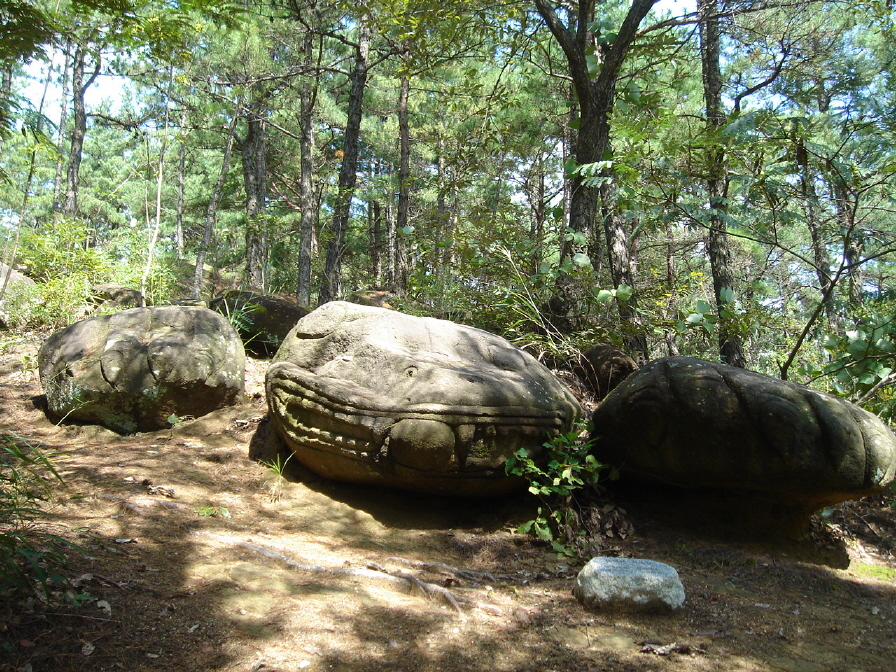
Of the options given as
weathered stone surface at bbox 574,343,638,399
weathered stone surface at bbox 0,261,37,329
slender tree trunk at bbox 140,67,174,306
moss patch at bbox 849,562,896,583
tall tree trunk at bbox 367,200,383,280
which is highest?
tall tree trunk at bbox 367,200,383,280

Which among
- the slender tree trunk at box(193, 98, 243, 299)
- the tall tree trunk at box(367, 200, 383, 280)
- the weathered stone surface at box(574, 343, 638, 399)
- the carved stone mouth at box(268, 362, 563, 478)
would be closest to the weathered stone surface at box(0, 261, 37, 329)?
the slender tree trunk at box(193, 98, 243, 299)

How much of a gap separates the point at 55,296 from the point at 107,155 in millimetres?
26288

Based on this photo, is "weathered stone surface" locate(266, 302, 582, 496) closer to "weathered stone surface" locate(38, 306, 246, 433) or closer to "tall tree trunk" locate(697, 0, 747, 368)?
"weathered stone surface" locate(38, 306, 246, 433)

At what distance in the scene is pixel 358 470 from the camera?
3.78 meters

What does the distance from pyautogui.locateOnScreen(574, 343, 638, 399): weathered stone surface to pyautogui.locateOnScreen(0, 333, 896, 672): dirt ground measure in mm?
1404

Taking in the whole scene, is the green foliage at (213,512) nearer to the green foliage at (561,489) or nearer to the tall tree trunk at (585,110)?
the green foliage at (561,489)

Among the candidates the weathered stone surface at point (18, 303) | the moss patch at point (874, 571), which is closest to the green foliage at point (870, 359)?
the moss patch at point (874, 571)

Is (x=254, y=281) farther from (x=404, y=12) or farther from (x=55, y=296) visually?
(x=404, y=12)

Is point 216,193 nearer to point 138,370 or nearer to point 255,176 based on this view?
point 255,176

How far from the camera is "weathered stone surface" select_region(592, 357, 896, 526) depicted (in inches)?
133

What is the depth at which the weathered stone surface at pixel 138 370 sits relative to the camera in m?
4.57

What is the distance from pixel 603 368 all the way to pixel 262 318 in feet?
12.4

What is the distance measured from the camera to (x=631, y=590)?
2.65m

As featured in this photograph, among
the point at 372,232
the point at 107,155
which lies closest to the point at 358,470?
the point at 372,232
